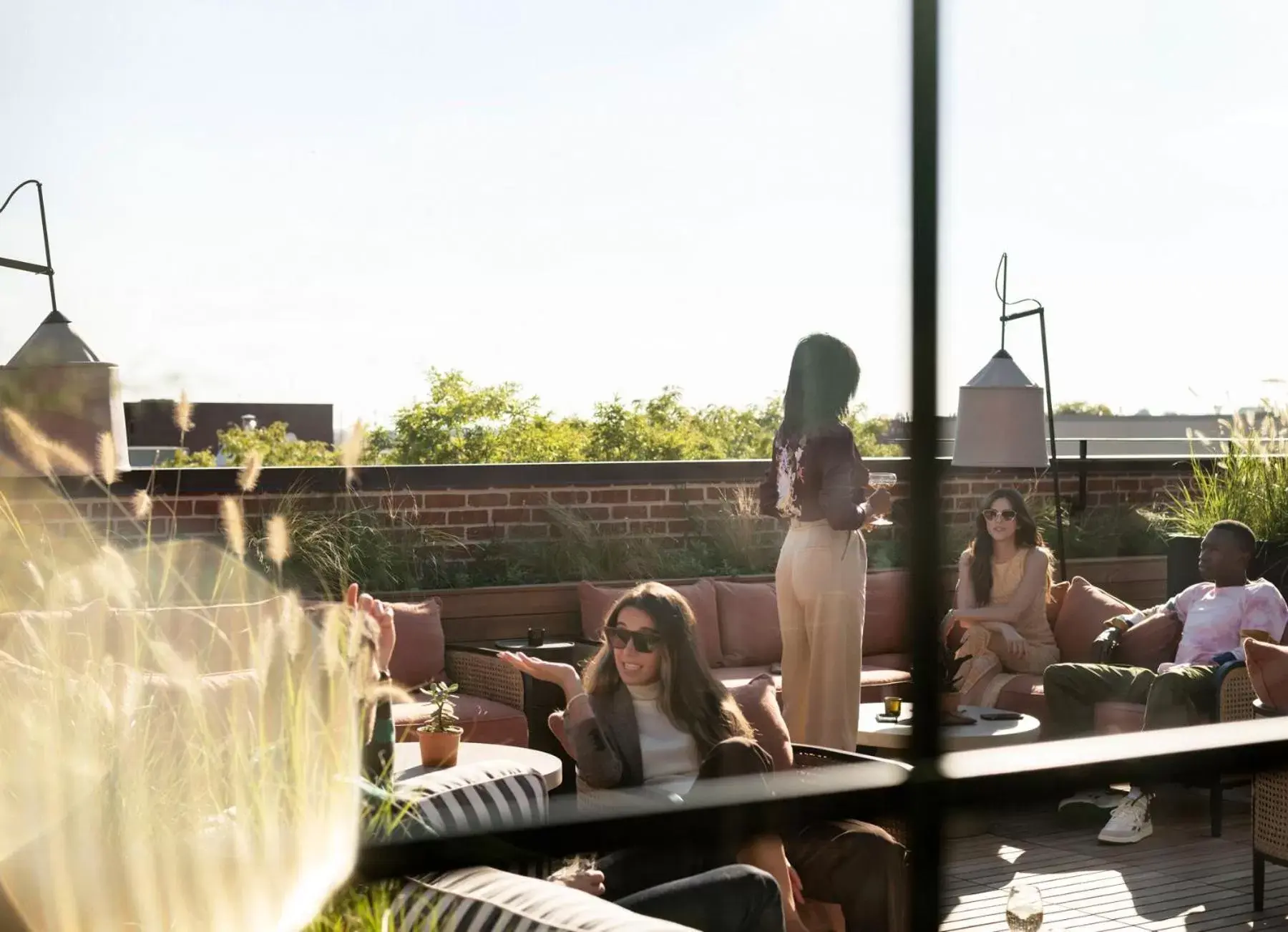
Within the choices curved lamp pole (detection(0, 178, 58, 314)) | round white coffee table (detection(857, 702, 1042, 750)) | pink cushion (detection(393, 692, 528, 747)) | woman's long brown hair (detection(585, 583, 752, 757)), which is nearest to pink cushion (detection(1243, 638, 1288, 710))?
round white coffee table (detection(857, 702, 1042, 750))

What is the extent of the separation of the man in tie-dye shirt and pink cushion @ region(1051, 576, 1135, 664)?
0.38 meters

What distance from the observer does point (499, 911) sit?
1332mm

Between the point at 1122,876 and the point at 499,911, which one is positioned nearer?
the point at 499,911

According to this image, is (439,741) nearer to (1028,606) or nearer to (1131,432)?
(1028,606)

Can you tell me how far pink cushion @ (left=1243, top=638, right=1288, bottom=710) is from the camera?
335 centimetres

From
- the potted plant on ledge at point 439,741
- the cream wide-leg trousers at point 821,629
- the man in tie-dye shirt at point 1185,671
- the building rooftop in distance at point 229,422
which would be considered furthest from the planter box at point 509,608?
the building rooftop in distance at point 229,422

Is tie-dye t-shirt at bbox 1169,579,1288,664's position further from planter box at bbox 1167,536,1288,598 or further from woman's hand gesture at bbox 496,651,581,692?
woman's hand gesture at bbox 496,651,581,692

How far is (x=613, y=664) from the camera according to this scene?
293cm

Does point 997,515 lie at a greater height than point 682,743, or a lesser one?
greater

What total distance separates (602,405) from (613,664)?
18.9ft

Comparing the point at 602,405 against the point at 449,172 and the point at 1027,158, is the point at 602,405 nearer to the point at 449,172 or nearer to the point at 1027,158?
the point at 449,172

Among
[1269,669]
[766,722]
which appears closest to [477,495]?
[766,722]

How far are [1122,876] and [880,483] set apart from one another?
1.43m

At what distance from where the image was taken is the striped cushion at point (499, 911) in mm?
1322
